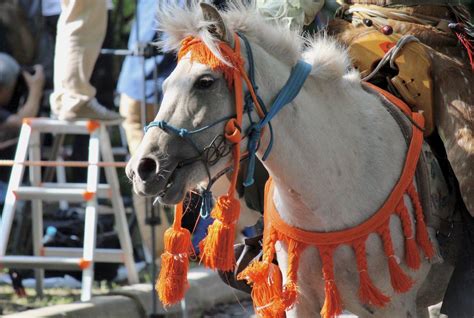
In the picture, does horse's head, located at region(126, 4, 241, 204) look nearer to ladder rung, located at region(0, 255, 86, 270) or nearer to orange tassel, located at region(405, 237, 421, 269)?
orange tassel, located at region(405, 237, 421, 269)

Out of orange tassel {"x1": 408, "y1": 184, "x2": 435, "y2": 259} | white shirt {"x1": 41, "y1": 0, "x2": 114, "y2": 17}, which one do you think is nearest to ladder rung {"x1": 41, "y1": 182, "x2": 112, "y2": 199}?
white shirt {"x1": 41, "y1": 0, "x2": 114, "y2": 17}

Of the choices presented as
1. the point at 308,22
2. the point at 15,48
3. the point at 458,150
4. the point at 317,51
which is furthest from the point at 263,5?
the point at 15,48

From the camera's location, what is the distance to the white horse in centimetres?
369

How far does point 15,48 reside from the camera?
8.62 metres

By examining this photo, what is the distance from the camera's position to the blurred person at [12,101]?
821 centimetres

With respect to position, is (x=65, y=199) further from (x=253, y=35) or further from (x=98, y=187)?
(x=253, y=35)

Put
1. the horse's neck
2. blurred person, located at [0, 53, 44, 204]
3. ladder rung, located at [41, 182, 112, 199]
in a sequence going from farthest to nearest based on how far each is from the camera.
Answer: blurred person, located at [0, 53, 44, 204] < ladder rung, located at [41, 182, 112, 199] < the horse's neck

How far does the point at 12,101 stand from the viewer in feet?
27.2

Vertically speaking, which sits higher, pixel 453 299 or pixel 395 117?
pixel 395 117

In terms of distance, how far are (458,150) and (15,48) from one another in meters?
4.95

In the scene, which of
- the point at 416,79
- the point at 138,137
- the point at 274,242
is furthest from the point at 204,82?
the point at 138,137

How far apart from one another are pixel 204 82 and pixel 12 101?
4842 mm

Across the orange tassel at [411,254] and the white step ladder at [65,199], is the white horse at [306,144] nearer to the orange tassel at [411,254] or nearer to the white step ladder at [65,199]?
the orange tassel at [411,254]

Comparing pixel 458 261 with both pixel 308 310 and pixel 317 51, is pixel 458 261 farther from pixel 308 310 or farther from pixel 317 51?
pixel 317 51
